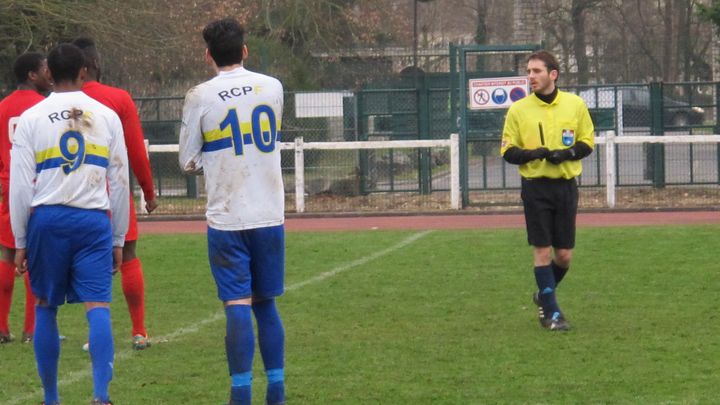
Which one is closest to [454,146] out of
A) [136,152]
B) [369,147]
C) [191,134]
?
[369,147]

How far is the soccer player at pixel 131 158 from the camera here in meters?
A: 7.91

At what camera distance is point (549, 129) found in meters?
8.87

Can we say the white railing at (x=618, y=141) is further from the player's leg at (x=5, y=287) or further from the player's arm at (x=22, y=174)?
the player's arm at (x=22, y=174)

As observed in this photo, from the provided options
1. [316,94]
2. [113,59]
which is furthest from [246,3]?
[316,94]

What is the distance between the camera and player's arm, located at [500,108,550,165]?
28.8 ft

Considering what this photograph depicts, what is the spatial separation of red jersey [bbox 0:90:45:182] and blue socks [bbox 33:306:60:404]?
2400mm

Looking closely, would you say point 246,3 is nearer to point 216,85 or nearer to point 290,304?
point 290,304

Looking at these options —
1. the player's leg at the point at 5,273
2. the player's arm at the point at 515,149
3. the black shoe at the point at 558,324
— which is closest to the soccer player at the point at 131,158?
the player's leg at the point at 5,273

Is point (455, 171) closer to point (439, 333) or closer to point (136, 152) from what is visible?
point (439, 333)

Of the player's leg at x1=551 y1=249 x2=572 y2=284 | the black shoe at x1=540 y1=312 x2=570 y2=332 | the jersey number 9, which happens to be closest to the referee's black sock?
the player's leg at x1=551 y1=249 x2=572 y2=284

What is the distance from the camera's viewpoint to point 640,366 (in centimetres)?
760

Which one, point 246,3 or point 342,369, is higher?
point 246,3

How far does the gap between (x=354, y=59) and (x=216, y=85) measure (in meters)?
23.4

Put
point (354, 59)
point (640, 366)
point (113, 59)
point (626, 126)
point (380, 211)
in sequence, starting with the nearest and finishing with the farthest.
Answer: point (640, 366)
point (380, 211)
point (626, 126)
point (113, 59)
point (354, 59)
